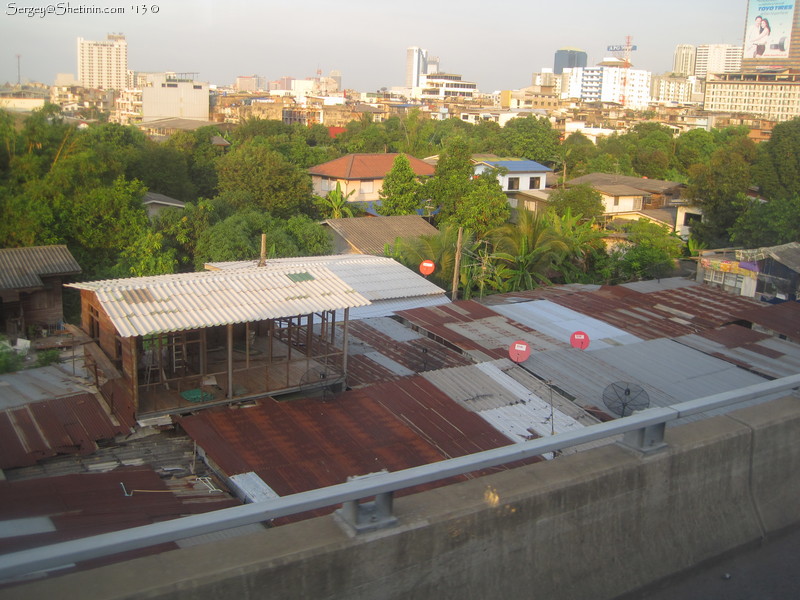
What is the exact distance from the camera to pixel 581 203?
27984 millimetres

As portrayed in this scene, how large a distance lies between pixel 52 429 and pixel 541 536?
664 cm

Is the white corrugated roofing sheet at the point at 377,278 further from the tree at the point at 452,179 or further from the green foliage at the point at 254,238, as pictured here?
the tree at the point at 452,179

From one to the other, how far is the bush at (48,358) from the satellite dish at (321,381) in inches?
145

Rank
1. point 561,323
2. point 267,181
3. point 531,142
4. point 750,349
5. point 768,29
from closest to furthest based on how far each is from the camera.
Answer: point 750,349 < point 561,323 < point 267,181 < point 531,142 < point 768,29

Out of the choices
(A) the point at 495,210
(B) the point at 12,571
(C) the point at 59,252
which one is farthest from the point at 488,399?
(A) the point at 495,210

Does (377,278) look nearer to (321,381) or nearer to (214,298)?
(321,381)

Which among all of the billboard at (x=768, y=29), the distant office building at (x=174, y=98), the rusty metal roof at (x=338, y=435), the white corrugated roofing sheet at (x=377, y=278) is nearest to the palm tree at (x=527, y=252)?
the white corrugated roofing sheet at (x=377, y=278)

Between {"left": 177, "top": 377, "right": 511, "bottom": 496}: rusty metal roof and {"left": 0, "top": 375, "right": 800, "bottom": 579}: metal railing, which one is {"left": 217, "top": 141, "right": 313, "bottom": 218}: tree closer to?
{"left": 177, "top": 377, "right": 511, "bottom": 496}: rusty metal roof

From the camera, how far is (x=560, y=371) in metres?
10.6

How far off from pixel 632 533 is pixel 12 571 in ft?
6.26

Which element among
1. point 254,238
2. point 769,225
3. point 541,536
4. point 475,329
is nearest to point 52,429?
point 541,536

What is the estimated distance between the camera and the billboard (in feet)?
355

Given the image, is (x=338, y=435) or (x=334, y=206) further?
(x=334, y=206)

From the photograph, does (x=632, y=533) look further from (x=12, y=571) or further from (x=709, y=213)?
(x=709, y=213)
